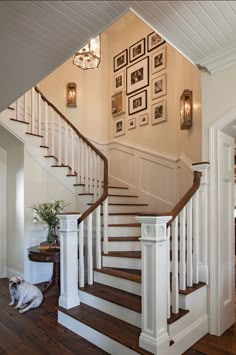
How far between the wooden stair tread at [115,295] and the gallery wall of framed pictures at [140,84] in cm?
284

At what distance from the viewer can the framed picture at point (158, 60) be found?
186 inches

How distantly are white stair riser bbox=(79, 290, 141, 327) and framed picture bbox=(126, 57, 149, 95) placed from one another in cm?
371

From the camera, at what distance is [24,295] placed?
3.32m

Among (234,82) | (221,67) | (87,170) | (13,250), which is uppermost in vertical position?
(221,67)

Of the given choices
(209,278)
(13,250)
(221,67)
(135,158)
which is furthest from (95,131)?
(209,278)

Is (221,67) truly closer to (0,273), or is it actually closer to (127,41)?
(127,41)

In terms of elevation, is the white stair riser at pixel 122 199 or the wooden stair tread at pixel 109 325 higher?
the white stair riser at pixel 122 199

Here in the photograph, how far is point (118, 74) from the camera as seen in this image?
574 centimetres

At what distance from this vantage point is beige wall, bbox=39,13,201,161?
445cm

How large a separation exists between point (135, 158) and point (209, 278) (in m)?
2.92

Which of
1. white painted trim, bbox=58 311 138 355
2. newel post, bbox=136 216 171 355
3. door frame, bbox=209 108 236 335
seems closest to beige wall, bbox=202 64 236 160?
door frame, bbox=209 108 236 335

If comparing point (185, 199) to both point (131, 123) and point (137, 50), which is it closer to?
point (131, 123)

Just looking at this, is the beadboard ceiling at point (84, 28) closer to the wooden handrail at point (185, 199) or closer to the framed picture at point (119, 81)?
the wooden handrail at point (185, 199)

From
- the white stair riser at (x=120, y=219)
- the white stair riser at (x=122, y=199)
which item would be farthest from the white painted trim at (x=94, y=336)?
the white stair riser at (x=122, y=199)
